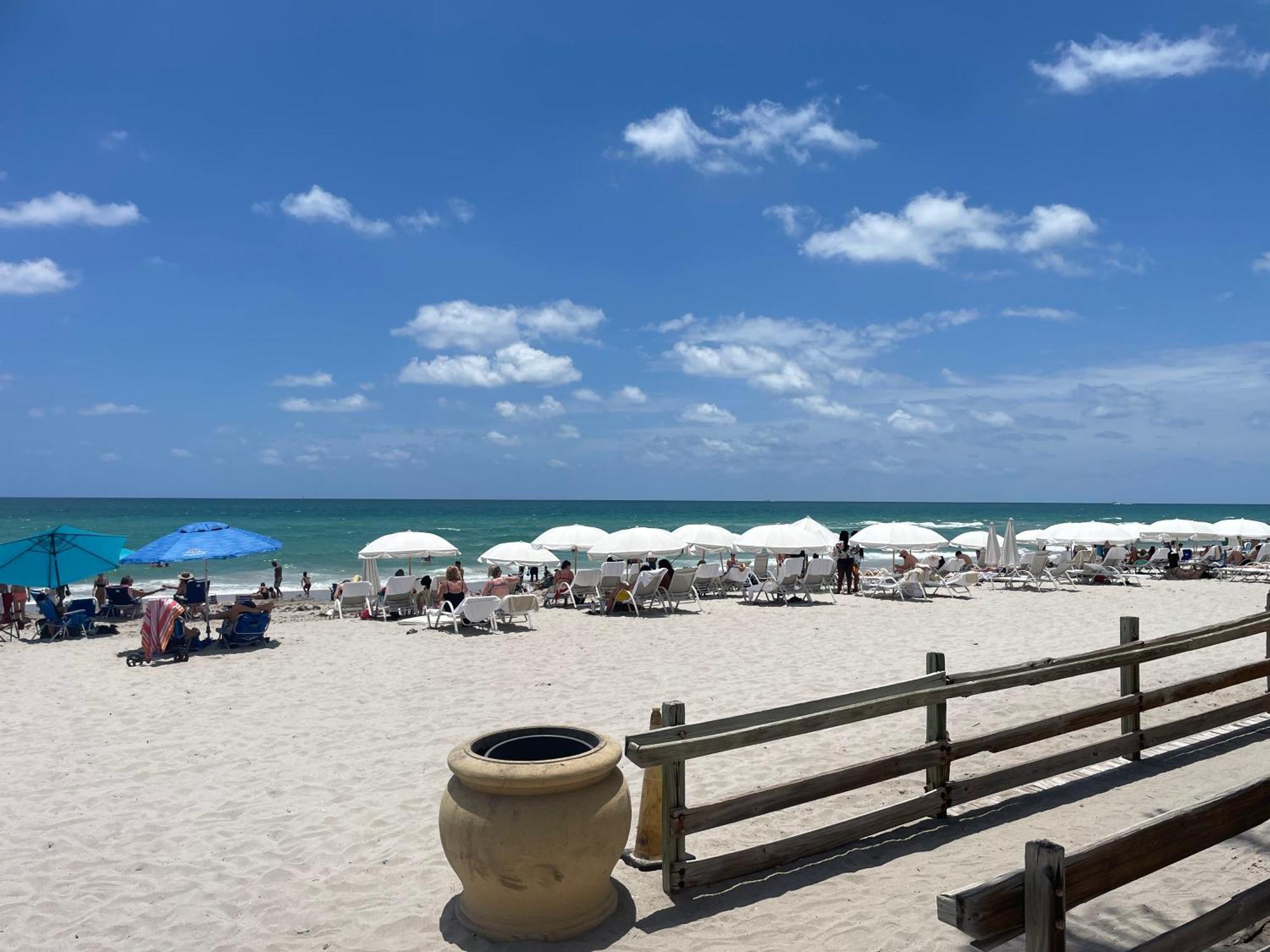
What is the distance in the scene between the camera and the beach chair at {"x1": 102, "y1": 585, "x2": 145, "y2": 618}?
570 inches

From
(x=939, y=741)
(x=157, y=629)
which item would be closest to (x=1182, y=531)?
(x=939, y=741)

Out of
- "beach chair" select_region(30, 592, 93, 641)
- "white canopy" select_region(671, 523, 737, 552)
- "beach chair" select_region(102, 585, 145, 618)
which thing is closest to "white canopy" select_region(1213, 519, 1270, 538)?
"white canopy" select_region(671, 523, 737, 552)

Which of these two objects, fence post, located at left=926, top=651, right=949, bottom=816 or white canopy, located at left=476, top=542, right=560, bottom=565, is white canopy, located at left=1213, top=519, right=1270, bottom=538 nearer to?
white canopy, located at left=476, top=542, right=560, bottom=565

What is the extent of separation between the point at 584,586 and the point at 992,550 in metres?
11.4

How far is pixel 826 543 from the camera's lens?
16.0 m

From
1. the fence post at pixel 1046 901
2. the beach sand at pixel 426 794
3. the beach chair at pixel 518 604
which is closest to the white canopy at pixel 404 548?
the beach chair at pixel 518 604

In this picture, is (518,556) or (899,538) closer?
(518,556)

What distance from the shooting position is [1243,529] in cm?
2509

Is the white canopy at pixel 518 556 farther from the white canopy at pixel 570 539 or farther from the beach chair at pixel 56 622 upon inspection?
the beach chair at pixel 56 622

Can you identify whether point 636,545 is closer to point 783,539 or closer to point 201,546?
point 783,539

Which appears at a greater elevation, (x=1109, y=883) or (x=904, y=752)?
(x=1109, y=883)

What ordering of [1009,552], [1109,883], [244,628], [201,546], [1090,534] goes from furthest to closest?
[1090,534] < [1009,552] < [201,546] < [244,628] < [1109,883]

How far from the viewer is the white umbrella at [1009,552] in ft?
66.5

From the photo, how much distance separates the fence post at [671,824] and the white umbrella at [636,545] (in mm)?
11727
